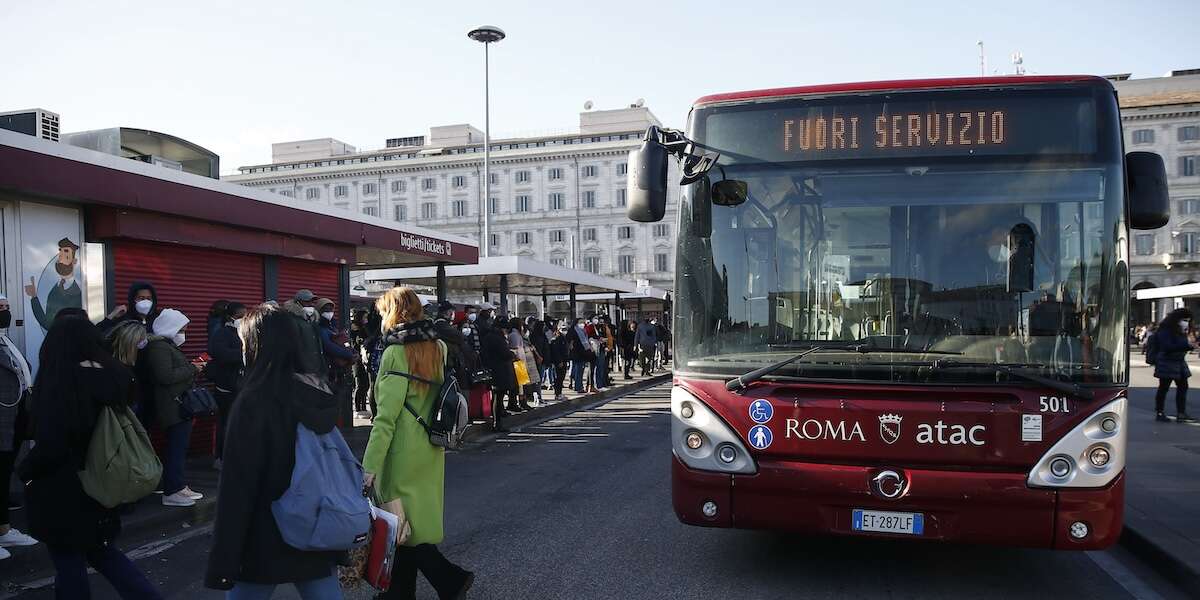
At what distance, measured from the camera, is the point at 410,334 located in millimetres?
4496

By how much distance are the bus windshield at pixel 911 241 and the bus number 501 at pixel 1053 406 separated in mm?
145

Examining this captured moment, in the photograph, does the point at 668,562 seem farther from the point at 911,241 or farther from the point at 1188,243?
the point at 1188,243

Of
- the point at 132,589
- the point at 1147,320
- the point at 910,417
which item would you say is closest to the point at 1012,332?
the point at 910,417

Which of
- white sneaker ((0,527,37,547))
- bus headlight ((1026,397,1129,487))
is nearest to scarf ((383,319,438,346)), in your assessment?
bus headlight ((1026,397,1129,487))

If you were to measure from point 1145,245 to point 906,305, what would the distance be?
74276 millimetres

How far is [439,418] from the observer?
4504 millimetres

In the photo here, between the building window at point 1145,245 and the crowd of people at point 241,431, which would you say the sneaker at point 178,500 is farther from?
the building window at point 1145,245

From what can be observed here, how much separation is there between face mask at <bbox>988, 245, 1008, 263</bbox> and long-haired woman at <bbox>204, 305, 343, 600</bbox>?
3.53 meters

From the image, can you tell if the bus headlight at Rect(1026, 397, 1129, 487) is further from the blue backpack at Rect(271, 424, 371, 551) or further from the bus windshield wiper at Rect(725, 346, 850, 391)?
the blue backpack at Rect(271, 424, 371, 551)

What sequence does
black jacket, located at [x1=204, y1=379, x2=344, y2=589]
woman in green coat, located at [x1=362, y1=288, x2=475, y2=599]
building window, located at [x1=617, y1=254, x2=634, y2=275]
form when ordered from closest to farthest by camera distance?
black jacket, located at [x1=204, y1=379, x2=344, y2=589]
woman in green coat, located at [x1=362, y1=288, x2=475, y2=599]
building window, located at [x1=617, y1=254, x2=634, y2=275]

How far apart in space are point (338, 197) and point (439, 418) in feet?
309

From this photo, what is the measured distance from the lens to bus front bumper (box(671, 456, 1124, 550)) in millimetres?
4727

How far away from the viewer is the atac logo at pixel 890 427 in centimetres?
484

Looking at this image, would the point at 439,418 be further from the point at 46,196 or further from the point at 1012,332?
the point at 46,196
